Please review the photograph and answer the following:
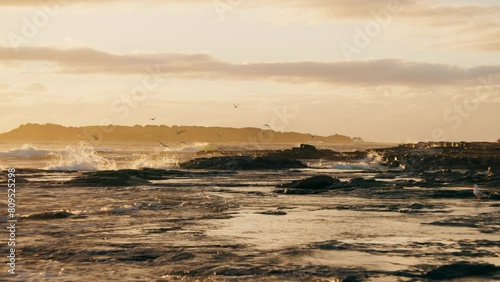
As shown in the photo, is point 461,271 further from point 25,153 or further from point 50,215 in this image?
point 25,153

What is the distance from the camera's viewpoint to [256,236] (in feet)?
76.0

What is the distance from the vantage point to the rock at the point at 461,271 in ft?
54.6

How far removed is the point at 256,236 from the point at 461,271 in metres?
7.83

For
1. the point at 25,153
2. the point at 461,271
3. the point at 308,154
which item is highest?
the point at 308,154

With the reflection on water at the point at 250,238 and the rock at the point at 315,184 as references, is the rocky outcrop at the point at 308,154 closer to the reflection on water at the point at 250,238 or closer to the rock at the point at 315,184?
the rock at the point at 315,184

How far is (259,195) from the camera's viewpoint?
40.9 meters

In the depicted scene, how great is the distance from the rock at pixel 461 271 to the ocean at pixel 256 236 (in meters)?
0.02

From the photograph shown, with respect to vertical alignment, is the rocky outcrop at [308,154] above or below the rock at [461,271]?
above

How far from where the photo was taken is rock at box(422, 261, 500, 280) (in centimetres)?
1664

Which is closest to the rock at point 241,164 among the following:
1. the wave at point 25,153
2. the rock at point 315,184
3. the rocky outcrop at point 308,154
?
the rocky outcrop at point 308,154

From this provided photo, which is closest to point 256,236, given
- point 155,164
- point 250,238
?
point 250,238

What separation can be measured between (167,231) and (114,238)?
2.25 meters

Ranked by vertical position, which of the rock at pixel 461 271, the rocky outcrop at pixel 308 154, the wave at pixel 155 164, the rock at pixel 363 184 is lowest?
the rock at pixel 461 271

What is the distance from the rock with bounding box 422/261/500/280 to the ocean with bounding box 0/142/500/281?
0.02 m
